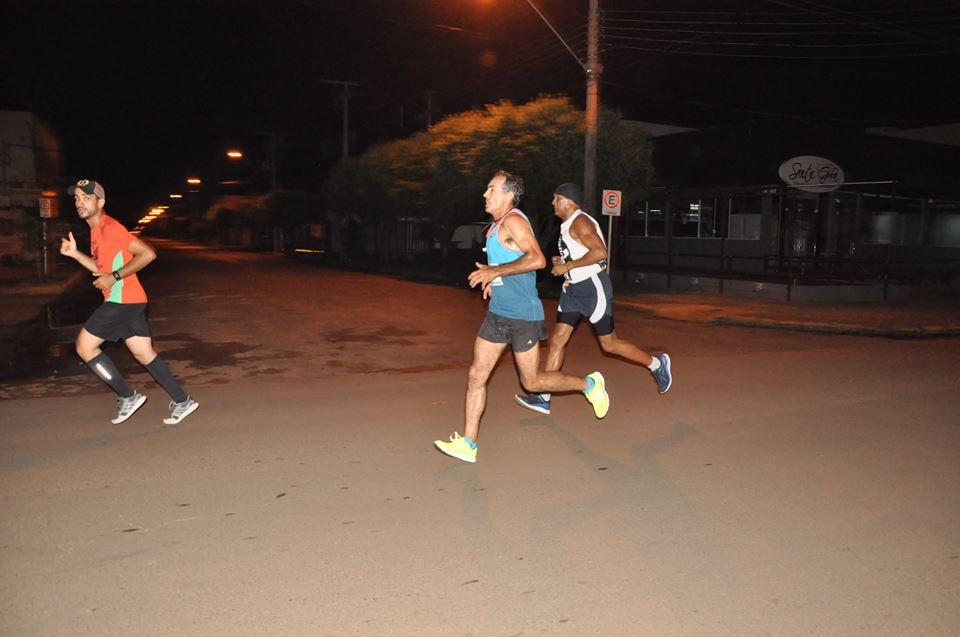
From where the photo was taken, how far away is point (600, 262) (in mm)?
6621

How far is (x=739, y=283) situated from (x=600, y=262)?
15.6m

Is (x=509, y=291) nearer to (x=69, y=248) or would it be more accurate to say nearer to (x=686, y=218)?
(x=69, y=248)

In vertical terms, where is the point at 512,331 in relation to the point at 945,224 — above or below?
below

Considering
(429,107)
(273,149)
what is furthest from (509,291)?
(273,149)

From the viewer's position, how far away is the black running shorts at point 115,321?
6016 mm

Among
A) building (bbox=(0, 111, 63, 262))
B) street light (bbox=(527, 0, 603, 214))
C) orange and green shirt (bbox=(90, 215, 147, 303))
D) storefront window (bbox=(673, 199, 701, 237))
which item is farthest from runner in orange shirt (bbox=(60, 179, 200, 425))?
storefront window (bbox=(673, 199, 701, 237))

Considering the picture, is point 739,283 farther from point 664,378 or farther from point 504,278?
point 504,278

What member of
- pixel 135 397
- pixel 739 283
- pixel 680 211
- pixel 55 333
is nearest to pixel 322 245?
pixel 680 211

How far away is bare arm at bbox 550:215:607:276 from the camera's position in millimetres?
6332

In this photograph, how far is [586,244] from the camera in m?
6.37

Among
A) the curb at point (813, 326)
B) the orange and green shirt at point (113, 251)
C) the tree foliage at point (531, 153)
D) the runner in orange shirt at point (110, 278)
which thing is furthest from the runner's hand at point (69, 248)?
the tree foliage at point (531, 153)

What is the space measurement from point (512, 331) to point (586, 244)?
137 cm

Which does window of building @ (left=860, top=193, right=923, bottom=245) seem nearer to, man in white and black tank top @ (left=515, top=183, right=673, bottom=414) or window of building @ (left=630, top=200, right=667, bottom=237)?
window of building @ (left=630, top=200, right=667, bottom=237)

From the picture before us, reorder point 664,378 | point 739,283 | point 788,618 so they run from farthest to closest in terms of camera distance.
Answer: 1. point 739,283
2. point 664,378
3. point 788,618
